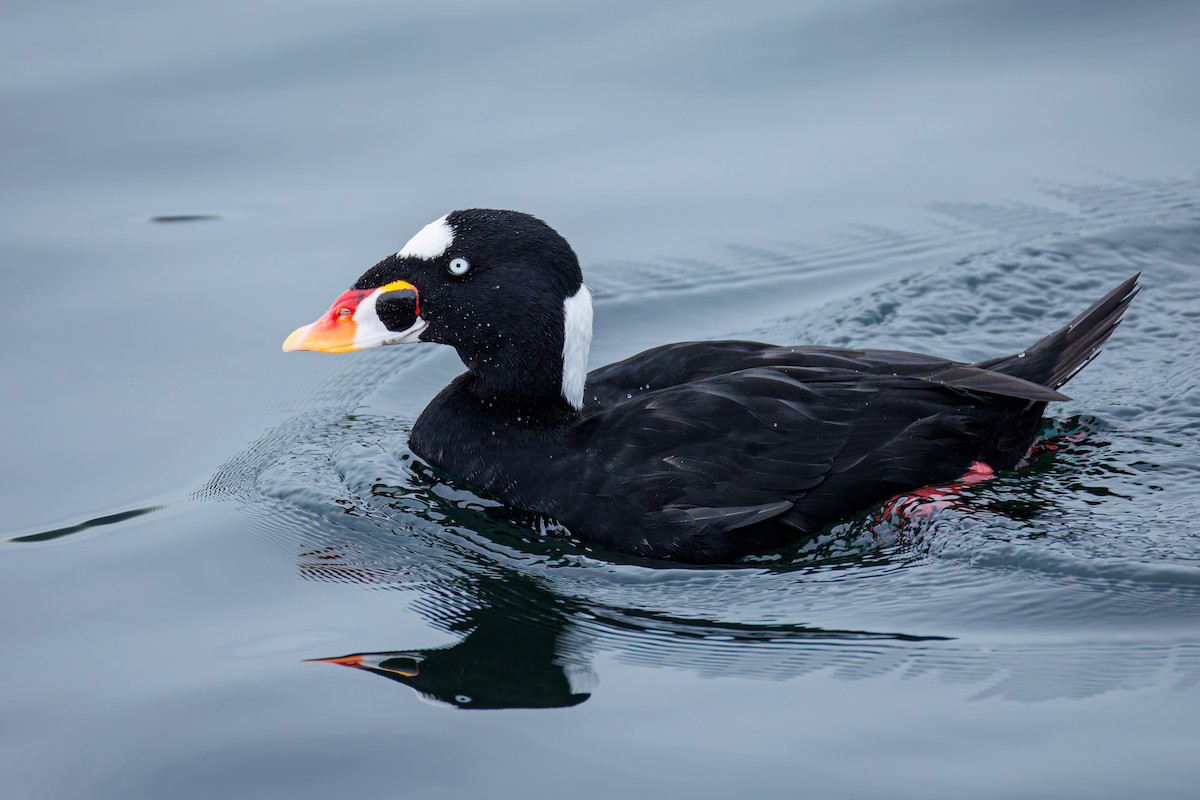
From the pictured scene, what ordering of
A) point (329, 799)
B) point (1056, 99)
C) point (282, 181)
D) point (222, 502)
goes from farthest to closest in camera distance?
point (1056, 99), point (282, 181), point (222, 502), point (329, 799)

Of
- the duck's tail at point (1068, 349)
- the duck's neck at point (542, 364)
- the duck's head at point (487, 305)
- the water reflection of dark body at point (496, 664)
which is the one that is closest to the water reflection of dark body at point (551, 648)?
the water reflection of dark body at point (496, 664)

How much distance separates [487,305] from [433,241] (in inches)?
13.9

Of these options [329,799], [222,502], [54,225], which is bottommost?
[329,799]

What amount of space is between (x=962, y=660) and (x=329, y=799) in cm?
203

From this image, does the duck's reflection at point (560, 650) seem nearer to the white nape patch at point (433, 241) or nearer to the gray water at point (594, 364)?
the gray water at point (594, 364)

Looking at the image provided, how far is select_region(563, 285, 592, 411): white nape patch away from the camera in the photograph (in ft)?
19.1

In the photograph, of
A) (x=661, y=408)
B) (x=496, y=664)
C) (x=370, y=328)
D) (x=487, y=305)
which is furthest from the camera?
(x=370, y=328)

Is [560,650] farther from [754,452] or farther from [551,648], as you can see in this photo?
[754,452]

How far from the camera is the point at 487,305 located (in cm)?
583

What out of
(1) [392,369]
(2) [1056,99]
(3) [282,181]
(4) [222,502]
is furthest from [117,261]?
(2) [1056,99]

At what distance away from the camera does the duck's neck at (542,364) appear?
5.80 meters

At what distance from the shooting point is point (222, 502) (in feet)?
20.0

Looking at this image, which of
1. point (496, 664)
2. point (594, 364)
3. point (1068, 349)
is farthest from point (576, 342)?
point (1068, 349)

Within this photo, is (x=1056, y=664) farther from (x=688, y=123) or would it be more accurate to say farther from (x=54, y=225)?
(x=54, y=225)
